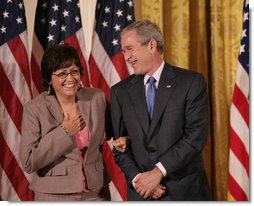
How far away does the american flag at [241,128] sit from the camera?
186 cm

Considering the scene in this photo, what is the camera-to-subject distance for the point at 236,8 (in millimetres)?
1885

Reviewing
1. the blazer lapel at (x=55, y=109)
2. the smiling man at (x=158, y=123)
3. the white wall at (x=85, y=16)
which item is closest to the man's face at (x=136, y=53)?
→ the smiling man at (x=158, y=123)

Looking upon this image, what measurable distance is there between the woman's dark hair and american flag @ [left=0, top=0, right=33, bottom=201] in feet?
0.26

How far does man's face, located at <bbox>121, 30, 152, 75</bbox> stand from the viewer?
1833 mm

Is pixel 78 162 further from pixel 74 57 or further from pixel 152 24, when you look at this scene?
pixel 152 24

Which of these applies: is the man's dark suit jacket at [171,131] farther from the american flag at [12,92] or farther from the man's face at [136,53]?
the american flag at [12,92]

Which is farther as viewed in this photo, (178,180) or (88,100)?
(88,100)

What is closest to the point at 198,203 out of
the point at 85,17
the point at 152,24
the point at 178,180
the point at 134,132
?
the point at 178,180

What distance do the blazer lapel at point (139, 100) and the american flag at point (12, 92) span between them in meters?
0.45

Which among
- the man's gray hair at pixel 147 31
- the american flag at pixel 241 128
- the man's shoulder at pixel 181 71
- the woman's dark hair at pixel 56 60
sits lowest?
the american flag at pixel 241 128

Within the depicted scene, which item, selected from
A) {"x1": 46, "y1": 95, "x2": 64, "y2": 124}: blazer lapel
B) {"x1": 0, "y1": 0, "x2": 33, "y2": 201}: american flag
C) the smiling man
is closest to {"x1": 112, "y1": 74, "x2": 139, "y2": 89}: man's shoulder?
the smiling man

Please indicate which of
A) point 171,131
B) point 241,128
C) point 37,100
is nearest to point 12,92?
point 37,100

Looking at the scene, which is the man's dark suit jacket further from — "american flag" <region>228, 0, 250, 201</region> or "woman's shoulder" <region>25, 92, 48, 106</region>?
"woman's shoulder" <region>25, 92, 48, 106</region>

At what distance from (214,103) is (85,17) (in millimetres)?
671
